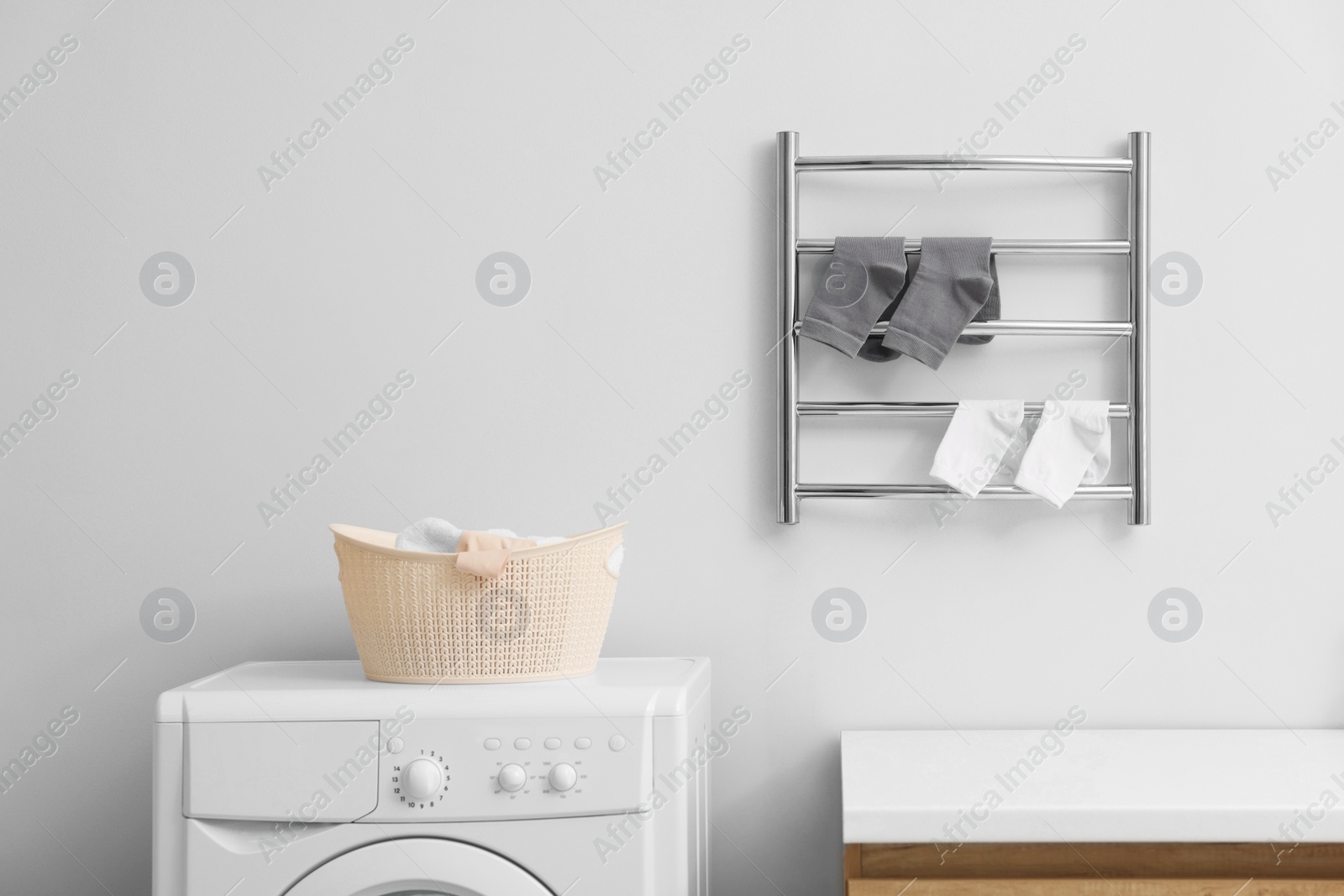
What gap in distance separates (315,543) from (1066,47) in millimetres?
1518

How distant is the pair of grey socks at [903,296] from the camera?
5.23ft

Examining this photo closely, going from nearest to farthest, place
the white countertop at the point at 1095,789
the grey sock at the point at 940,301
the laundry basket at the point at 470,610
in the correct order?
the white countertop at the point at 1095,789 < the laundry basket at the point at 470,610 < the grey sock at the point at 940,301

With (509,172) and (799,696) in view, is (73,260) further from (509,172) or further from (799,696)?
(799,696)

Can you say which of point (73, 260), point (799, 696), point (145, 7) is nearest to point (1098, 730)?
point (799, 696)

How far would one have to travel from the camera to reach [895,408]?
166 centimetres

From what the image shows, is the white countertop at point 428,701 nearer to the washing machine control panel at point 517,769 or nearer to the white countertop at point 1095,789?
the washing machine control panel at point 517,769

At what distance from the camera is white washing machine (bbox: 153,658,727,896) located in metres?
1.21

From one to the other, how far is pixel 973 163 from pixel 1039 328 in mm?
289

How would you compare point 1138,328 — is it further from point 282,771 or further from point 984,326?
point 282,771

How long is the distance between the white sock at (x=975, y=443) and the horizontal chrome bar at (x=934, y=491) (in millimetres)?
28

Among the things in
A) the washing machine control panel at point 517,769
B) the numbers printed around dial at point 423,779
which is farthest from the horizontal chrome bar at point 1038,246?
the numbers printed around dial at point 423,779

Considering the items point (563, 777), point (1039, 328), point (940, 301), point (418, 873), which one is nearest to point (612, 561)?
point (563, 777)

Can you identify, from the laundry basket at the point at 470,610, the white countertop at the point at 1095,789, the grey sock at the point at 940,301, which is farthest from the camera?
the grey sock at the point at 940,301

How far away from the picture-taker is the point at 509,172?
1748 millimetres
